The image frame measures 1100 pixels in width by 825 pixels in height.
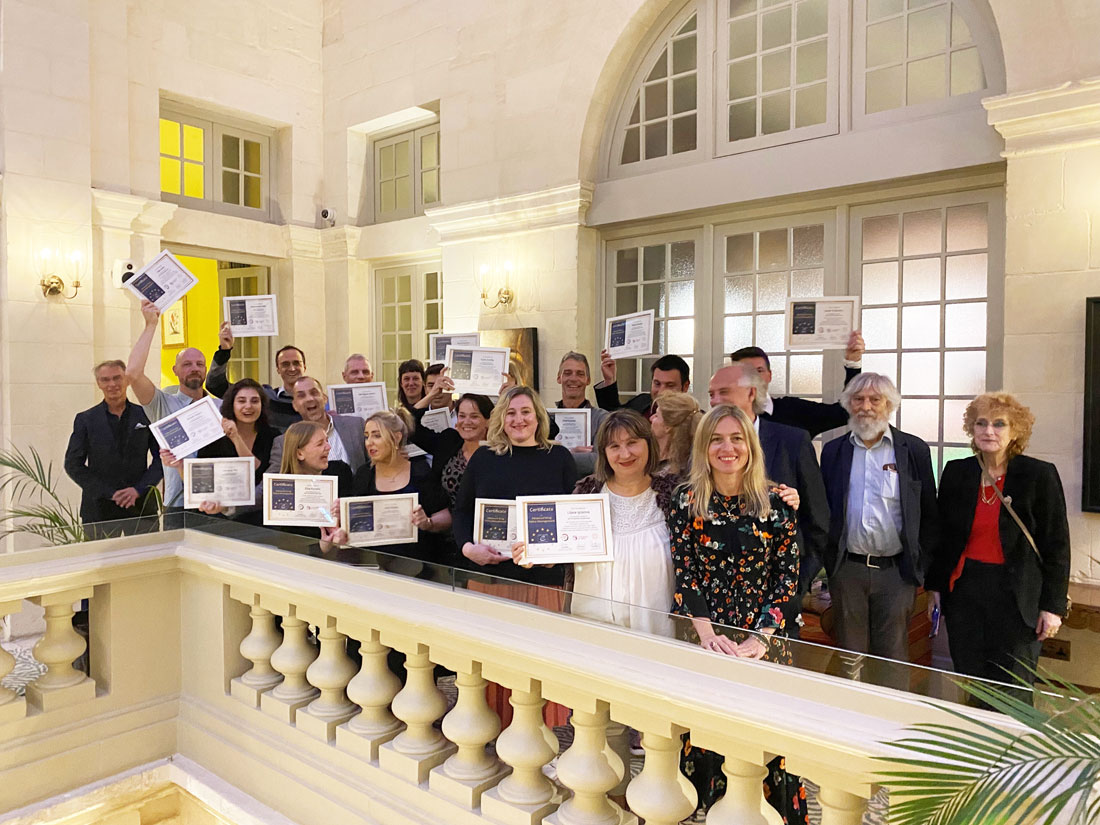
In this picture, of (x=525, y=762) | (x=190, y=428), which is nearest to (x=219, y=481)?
(x=190, y=428)

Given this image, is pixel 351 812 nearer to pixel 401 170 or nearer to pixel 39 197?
pixel 39 197

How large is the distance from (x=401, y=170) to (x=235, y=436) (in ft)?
15.5

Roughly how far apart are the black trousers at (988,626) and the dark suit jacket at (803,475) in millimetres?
621

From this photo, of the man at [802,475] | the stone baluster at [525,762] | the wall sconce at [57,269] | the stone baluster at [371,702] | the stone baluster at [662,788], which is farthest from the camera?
the wall sconce at [57,269]

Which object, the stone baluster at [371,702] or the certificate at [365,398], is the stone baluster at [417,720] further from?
the certificate at [365,398]

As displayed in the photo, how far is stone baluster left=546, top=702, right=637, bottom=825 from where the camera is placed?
1.45 meters

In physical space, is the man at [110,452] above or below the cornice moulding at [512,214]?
below

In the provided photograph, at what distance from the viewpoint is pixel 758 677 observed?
1204 mm

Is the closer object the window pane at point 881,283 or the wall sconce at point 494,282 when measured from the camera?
the window pane at point 881,283

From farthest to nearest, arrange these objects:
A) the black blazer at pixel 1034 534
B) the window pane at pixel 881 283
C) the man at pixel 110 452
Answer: the window pane at pixel 881 283 < the man at pixel 110 452 < the black blazer at pixel 1034 534

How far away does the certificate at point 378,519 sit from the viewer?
2473 millimetres

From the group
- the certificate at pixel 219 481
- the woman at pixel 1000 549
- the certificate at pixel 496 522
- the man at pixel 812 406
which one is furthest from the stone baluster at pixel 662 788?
the man at pixel 812 406

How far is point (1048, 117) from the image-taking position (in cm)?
379

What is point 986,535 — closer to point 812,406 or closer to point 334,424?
point 812,406
